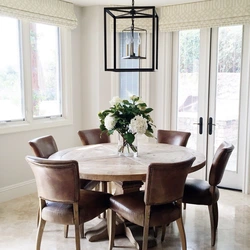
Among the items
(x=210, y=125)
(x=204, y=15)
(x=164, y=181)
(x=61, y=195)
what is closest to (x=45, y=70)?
(x=204, y=15)

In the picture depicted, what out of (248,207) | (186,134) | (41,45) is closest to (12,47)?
(41,45)

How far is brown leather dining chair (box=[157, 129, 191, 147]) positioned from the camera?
3.82 meters

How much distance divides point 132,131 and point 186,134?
1.09 meters

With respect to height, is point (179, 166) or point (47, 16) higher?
point (47, 16)

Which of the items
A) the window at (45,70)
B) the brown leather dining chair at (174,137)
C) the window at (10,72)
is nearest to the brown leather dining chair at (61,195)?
the brown leather dining chair at (174,137)

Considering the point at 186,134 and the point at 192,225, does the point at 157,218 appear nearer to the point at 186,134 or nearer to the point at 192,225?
the point at 192,225

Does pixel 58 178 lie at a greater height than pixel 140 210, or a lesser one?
greater

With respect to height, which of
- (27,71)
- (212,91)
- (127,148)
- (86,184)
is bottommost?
(86,184)

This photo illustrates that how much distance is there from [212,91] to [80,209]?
2.75 meters

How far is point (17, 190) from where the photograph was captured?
4.23m

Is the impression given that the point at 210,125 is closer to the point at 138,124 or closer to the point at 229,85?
the point at 229,85

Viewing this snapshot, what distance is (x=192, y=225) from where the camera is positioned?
134 inches

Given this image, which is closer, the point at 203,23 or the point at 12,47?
the point at 12,47

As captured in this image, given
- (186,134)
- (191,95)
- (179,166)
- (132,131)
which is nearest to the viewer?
(179,166)
